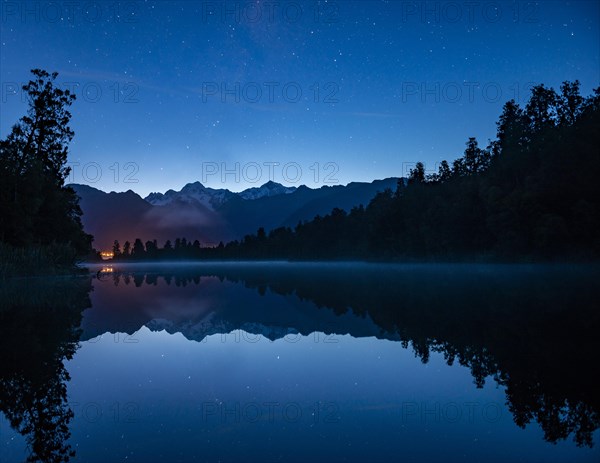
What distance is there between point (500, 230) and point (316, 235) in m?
96.3

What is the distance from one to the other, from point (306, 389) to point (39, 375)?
183 inches

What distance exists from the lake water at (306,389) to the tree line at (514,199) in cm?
4607

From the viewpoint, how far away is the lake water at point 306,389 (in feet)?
17.5

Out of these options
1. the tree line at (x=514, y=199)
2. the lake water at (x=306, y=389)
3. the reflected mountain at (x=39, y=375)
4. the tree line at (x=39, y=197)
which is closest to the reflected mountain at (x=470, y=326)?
the lake water at (x=306, y=389)

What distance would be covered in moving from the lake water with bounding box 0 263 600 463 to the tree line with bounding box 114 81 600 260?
151 feet

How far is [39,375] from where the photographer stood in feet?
27.2

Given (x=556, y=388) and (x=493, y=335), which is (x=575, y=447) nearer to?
(x=556, y=388)

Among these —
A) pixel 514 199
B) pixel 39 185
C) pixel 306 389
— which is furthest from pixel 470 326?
pixel 514 199

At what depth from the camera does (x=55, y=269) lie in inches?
1555

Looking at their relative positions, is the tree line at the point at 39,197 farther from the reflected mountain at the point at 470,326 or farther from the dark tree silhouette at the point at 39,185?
the reflected mountain at the point at 470,326

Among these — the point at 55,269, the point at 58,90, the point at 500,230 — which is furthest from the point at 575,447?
the point at 500,230

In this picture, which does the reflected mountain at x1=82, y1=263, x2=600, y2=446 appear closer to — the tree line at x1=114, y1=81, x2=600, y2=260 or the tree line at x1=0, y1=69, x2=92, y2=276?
the tree line at x1=0, y1=69, x2=92, y2=276

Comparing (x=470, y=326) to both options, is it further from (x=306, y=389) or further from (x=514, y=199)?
(x=514, y=199)

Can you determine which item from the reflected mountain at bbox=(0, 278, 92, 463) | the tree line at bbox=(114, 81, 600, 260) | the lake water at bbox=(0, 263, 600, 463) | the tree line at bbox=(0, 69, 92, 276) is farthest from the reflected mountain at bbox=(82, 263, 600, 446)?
the tree line at bbox=(114, 81, 600, 260)
